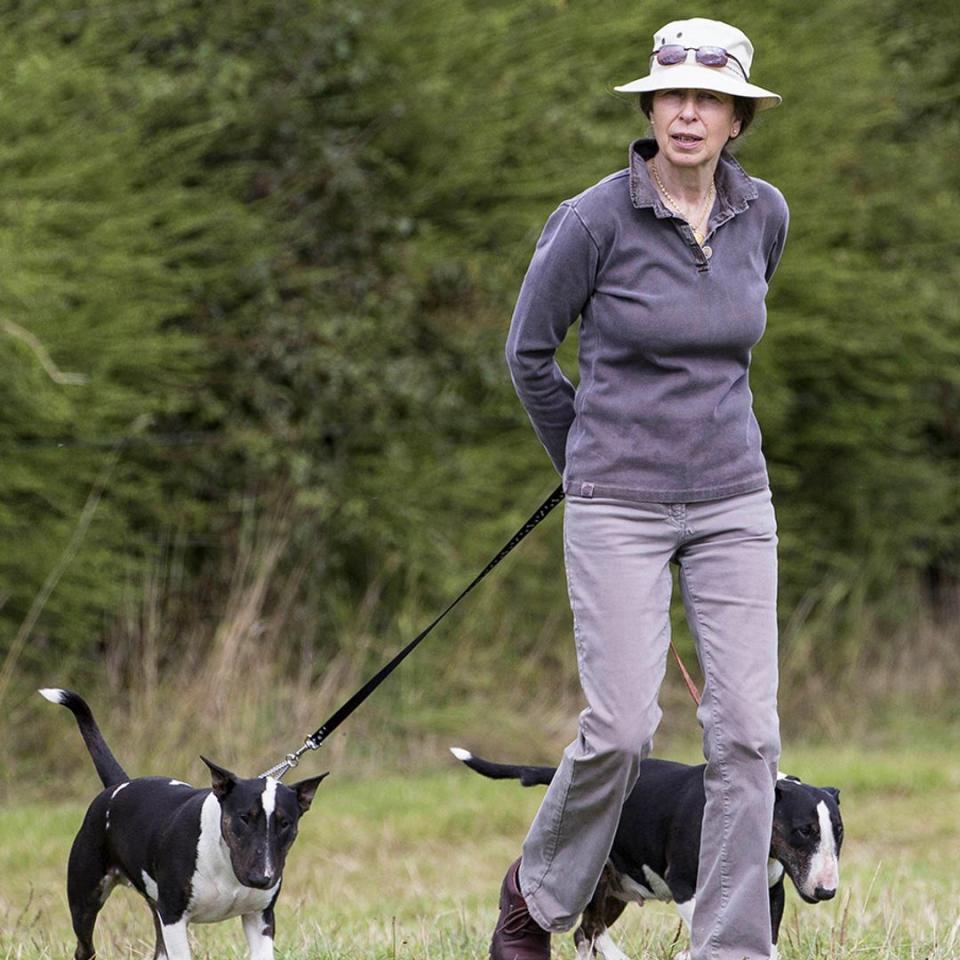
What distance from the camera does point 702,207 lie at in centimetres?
461

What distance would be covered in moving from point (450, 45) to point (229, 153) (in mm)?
1679

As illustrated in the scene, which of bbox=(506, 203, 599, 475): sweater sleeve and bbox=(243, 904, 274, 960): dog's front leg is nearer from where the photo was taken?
bbox=(506, 203, 599, 475): sweater sleeve

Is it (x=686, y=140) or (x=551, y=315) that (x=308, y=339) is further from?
(x=686, y=140)

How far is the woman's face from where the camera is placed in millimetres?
4512

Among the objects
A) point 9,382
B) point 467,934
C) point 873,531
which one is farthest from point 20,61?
point 873,531

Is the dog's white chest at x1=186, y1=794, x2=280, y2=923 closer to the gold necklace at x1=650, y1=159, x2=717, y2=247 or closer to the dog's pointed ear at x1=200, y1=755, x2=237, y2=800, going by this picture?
the dog's pointed ear at x1=200, y1=755, x2=237, y2=800

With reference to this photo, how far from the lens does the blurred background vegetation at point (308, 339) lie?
34.4 feet

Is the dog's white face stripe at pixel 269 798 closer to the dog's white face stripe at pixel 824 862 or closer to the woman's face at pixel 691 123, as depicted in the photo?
the dog's white face stripe at pixel 824 862

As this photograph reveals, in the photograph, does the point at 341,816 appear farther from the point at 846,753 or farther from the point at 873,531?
the point at 873,531

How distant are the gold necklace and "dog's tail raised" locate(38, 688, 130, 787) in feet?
7.15

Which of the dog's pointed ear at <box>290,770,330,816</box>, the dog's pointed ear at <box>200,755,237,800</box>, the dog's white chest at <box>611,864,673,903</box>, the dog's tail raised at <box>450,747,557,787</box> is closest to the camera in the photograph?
the dog's pointed ear at <box>200,755,237,800</box>

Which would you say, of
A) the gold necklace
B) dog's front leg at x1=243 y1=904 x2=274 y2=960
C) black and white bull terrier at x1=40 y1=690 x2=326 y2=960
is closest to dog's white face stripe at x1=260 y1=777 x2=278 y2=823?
black and white bull terrier at x1=40 y1=690 x2=326 y2=960

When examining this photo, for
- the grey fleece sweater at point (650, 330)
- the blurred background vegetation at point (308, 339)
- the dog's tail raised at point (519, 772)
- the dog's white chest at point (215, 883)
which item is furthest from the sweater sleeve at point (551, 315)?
the blurred background vegetation at point (308, 339)

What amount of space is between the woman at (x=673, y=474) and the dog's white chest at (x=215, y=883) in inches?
31.4
